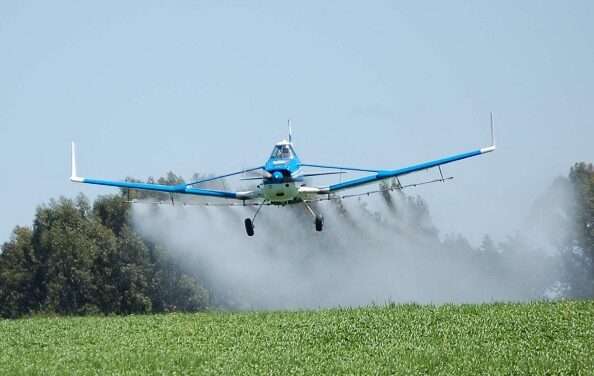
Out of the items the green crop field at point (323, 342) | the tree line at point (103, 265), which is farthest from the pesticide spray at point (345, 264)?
the green crop field at point (323, 342)

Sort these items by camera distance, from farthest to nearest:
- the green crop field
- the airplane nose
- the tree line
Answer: the tree line, the airplane nose, the green crop field

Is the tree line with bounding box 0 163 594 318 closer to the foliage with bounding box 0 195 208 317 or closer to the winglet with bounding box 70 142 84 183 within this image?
the foliage with bounding box 0 195 208 317

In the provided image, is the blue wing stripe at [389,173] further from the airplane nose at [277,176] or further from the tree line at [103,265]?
the tree line at [103,265]

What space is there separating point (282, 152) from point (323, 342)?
1392 cm

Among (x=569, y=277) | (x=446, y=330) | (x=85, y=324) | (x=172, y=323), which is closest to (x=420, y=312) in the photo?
(x=446, y=330)

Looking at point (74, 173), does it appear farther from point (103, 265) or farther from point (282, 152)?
point (103, 265)

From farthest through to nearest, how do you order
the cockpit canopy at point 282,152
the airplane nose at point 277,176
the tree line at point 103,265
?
the tree line at point 103,265
the cockpit canopy at point 282,152
the airplane nose at point 277,176

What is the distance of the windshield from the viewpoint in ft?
179

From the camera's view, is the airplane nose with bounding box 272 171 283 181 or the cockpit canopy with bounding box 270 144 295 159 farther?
the cockpit canopy with bounding box 270 144 295 159

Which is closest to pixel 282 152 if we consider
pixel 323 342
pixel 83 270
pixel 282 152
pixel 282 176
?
pixel 282 152

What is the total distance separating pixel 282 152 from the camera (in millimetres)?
54688

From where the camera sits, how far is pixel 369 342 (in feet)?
136

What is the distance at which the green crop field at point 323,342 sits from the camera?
36.8m

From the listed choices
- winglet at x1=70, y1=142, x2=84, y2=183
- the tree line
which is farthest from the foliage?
winglet at x1=70, y1=142, x2=84, y2=183
